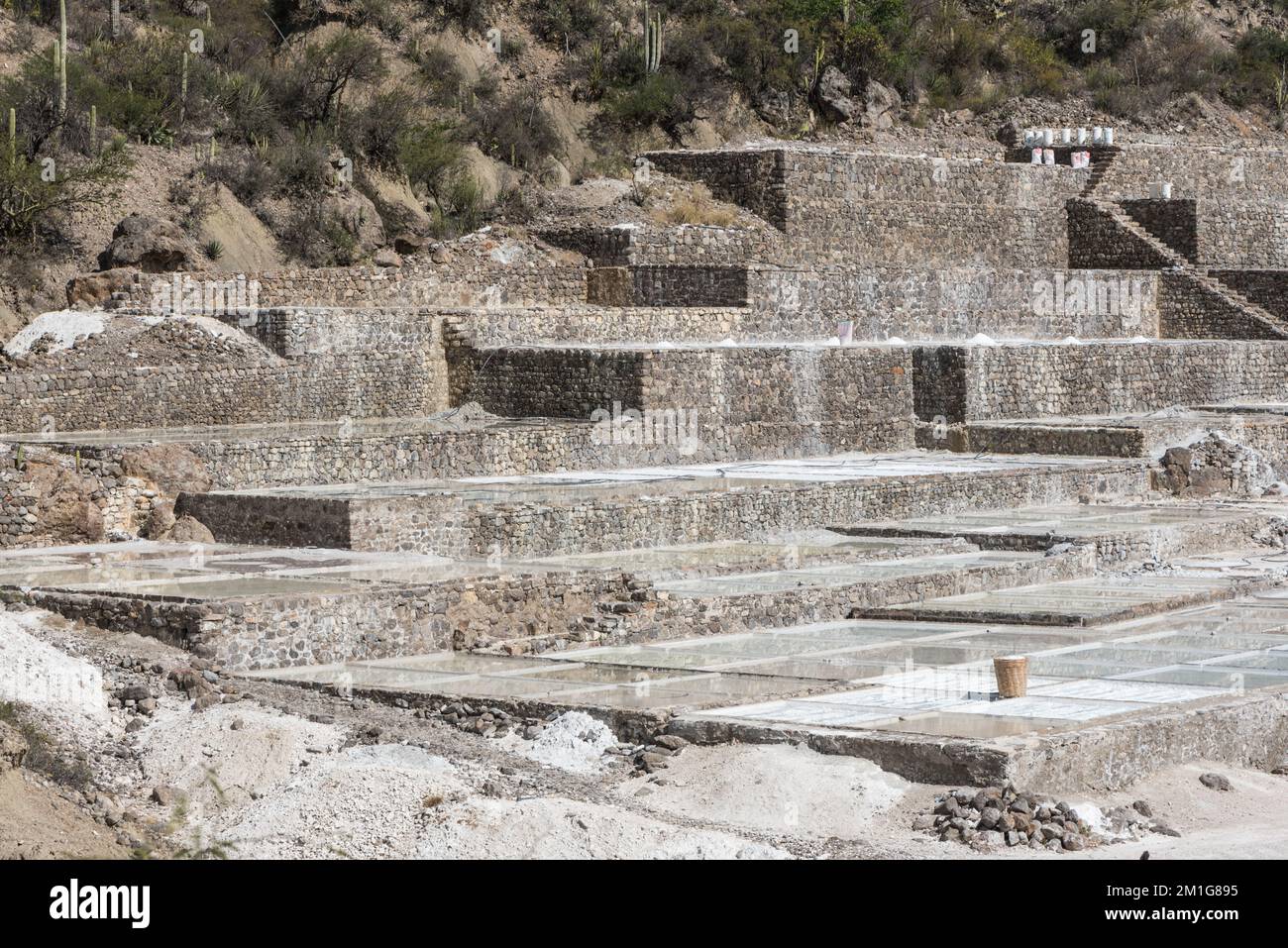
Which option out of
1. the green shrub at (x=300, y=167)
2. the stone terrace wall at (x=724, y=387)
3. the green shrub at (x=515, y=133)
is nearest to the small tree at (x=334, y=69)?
the green shrub at (x=515, y=133)

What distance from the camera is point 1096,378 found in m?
26.5

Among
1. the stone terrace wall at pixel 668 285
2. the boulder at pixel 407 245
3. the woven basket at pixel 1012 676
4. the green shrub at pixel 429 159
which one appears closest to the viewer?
the woven basket at pixel 1012 676

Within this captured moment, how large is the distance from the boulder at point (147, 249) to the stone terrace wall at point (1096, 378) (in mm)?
8360

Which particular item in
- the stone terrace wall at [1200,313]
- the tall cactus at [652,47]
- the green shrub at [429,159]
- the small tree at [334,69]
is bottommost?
the stone terrace wall at [1200,313]

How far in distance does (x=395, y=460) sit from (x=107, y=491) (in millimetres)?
3042

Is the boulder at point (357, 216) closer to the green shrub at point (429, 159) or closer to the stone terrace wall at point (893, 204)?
the green shrub at point (429, 159)

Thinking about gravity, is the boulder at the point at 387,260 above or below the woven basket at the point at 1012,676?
above

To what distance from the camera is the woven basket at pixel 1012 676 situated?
11812 millimetres

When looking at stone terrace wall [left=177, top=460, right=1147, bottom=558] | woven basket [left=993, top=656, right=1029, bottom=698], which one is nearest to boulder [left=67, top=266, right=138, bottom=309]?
stone terrace wall [left=177, top=460, right=1147, bottom=558]

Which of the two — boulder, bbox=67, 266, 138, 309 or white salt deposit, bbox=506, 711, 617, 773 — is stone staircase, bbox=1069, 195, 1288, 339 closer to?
boulder, bbox=67, 266, 138, 309

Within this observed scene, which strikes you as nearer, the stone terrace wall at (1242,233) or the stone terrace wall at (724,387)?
the stone terrace wall at (724,387)

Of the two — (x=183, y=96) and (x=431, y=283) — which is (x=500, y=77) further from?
(x=431, y=283)

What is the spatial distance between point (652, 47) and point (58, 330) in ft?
54.4

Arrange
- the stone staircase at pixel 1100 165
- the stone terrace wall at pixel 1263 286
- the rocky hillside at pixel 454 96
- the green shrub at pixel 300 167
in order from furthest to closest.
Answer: the stone staircase at pixel 1100 165, the stone terrace wall at pixel 1263 286, the green shrub at pixel 300 167, the rocky hillside at pixel 454 96
